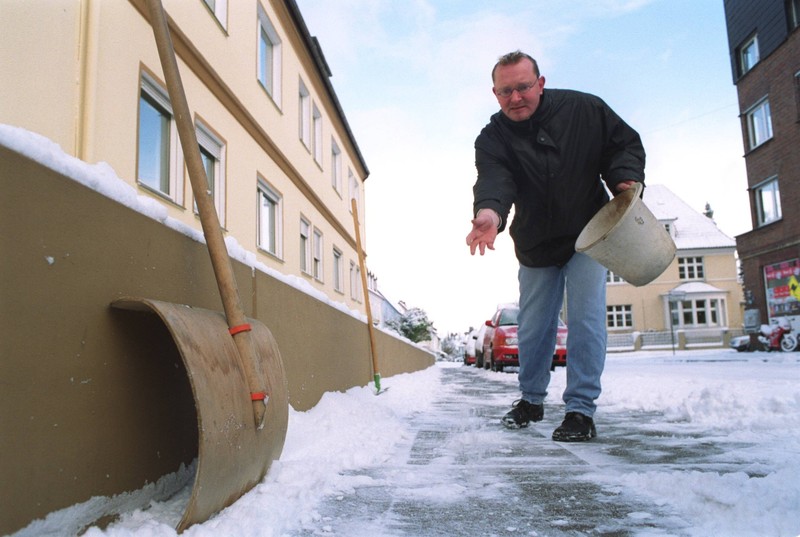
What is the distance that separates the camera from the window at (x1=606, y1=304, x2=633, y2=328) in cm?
3744

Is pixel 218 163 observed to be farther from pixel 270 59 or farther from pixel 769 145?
pixel 769 145

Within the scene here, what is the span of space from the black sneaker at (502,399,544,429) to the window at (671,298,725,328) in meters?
36.8

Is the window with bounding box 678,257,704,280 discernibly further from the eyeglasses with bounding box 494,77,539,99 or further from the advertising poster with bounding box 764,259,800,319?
the eyeglasses with bounding box 494,77,539,99

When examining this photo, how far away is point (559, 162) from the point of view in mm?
3238

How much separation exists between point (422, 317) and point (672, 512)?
5419 cm

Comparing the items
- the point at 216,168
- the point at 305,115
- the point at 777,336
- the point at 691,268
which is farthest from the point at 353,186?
the point at 691,268

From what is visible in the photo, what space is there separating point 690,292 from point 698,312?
1.45 meters

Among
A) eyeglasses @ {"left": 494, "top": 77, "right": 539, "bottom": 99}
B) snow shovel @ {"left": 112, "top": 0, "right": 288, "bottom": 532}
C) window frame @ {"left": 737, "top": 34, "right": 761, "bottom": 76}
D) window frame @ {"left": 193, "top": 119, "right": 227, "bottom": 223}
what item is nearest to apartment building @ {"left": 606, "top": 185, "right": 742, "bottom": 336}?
window frame @ {"left": 737, "top": 34, "right": 761, "bottom": 76}

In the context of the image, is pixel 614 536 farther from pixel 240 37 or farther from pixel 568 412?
pixel 240 37

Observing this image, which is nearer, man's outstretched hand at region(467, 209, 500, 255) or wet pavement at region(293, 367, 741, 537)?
wet pavement at region(293, 367, 741, 537)

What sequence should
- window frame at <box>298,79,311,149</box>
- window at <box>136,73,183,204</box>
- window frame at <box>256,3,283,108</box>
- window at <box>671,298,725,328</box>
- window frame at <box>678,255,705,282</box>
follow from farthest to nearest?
window frame at <box>678,255,705,282</box>
window at <box>671,298,725,328</box>
window frame at <box>298,79,311,149</box>
window frame at <box>256,3,283,108</box>
window at <box>136,73,183,204</box>

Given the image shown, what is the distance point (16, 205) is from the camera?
1.32 meters

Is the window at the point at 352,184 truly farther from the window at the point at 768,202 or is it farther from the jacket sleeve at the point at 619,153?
the jacket sleeve at the point at 619,153

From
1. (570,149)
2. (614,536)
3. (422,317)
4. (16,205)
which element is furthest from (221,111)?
(422,317)
